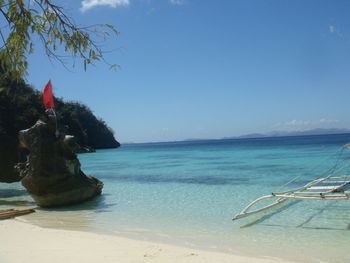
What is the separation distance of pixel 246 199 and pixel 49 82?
21.3ft

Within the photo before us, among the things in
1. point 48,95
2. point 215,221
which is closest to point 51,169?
point 48,95

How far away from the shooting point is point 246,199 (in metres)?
9.79

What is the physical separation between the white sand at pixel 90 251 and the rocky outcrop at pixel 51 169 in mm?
3366

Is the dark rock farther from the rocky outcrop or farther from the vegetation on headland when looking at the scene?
the rocky outcrop

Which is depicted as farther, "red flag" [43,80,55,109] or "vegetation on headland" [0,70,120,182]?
"vegetation on headland" [0,70,120,182]

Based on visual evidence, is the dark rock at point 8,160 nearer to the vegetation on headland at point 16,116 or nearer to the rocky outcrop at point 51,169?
the vegetation on headland at point 16,116

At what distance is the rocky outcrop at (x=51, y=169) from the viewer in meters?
9.51

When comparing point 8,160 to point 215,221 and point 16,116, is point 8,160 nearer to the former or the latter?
point 215,221

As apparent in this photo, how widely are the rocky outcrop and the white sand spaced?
11.0 ft

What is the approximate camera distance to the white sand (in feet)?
15.0

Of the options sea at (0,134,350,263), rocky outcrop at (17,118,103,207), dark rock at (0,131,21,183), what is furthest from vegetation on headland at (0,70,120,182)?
sea at (0,134,350,263)

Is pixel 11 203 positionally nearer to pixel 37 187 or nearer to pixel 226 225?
pixel 37 187

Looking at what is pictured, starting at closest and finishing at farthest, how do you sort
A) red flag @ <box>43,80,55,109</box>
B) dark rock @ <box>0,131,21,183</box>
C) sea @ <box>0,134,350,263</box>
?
sea @ <box>0,134,350,263</box>, red flag @ <box>43,80,55,109</box>, dark rock @ <box>0,131,21,183</box>

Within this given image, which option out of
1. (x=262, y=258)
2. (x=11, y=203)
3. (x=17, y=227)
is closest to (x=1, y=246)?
(x=17, y=227)
